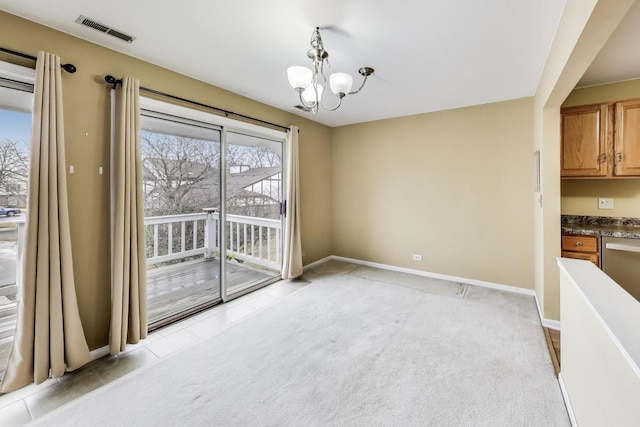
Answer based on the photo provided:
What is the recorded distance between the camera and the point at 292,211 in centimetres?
407

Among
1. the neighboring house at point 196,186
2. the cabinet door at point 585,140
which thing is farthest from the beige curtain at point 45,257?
the cabinet door at point 585,140

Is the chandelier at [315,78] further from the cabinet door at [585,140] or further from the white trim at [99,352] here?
the white trim at [99,352]

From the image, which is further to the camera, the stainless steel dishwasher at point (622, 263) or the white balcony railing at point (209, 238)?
the white balcony railing at point (209, 238)

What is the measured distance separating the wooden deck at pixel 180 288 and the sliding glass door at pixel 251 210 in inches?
1.1

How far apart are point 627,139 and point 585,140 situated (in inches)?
12.2

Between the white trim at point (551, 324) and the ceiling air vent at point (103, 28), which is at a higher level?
the ceiling air vent at point (103, 28)

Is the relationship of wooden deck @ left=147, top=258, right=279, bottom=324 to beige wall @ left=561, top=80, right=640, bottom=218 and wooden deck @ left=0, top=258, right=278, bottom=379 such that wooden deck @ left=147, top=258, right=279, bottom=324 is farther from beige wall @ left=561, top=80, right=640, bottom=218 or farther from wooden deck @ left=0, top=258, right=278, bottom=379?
beige wall @ left=561, top=80, right=640, bottom=218

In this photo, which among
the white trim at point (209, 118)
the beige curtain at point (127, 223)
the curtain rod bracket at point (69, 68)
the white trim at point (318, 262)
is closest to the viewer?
the curtain rod bracket at point (69, 68)

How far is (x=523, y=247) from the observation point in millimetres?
3555

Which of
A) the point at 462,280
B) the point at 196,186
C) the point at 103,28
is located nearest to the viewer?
the point at 103,28

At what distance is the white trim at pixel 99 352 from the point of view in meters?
2.23

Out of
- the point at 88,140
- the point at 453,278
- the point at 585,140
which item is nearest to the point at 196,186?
the point at 88,140

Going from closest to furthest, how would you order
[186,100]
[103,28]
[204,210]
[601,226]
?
1. [103,28]
2. [186,100]
3. [601,226]
4. [204,210]

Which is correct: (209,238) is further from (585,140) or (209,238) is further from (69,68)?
(585,140)
